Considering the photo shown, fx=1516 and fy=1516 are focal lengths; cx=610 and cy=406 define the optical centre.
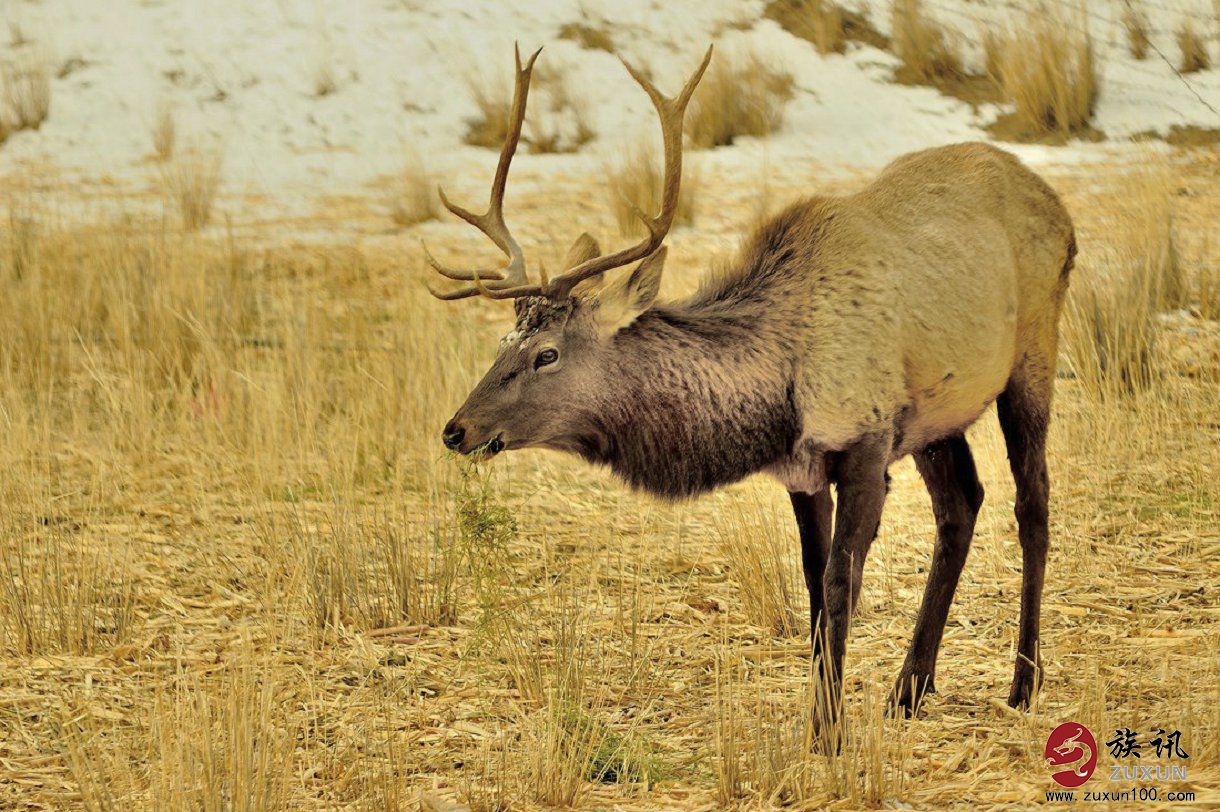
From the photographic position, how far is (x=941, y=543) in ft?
16.9

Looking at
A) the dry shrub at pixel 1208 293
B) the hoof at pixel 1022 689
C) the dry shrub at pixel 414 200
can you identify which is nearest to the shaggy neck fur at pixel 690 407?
the hoof at pixel 1022 689

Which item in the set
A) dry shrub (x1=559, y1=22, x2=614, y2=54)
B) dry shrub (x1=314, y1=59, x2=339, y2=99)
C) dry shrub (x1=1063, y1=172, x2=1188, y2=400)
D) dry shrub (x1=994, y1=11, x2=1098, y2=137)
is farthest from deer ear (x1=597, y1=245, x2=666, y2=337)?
dry shrub (x1=559, y1=22, x2=614, y2=54)

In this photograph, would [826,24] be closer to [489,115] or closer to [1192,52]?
[1192,52]

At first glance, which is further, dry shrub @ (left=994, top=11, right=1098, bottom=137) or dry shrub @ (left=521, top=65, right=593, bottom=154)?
dry shrub @ (left=521, top=65, right=593, bottom=154)

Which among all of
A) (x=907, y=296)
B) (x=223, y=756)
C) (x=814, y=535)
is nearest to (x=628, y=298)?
(x=907, y=296)

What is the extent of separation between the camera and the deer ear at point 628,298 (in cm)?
468

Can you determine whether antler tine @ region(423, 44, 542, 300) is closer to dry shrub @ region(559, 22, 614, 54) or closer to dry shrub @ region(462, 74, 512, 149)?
dry shrub @ region(462, 74, 512, 149)

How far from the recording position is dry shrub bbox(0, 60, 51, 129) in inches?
553

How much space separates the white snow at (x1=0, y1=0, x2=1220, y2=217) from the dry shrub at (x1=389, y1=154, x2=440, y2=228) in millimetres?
849

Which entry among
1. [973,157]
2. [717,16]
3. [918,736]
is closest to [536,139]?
[717,16]

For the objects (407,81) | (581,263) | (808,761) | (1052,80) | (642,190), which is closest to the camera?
(808,761)

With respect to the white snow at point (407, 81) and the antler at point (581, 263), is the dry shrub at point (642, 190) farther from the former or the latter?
the antler at point (581, 263)

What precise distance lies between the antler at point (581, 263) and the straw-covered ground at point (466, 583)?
73 centimetres

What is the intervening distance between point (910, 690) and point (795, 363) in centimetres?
118
